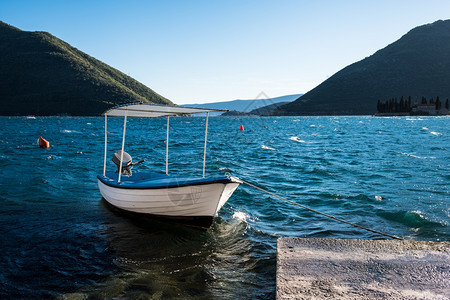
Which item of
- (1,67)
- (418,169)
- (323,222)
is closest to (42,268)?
(323,222)

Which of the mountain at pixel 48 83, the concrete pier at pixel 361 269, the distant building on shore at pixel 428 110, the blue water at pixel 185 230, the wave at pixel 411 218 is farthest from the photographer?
the distant building on shore at pixel 428 110

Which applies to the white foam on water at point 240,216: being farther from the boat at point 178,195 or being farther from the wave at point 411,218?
the wave at point 411,218

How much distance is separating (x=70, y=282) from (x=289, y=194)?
10201 millimetres

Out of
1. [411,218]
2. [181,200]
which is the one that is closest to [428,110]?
[411,218]

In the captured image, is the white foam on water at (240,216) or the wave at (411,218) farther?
the white foam on water at (240,216)

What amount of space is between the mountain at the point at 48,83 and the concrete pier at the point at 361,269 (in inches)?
6353

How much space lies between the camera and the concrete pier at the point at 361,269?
4.98 metres

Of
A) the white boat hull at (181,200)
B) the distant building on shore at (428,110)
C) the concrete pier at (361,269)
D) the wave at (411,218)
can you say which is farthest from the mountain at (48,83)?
the concrete pier at (361,269)

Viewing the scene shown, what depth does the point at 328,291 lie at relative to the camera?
503cm

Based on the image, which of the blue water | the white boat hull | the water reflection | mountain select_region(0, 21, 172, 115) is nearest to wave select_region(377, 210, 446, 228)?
the blue water

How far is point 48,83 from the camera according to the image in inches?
6668

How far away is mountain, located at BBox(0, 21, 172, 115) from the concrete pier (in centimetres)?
16136

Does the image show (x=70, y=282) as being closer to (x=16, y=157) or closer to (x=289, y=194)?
(x=289, y=194)

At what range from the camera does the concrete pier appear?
16.3 feet
